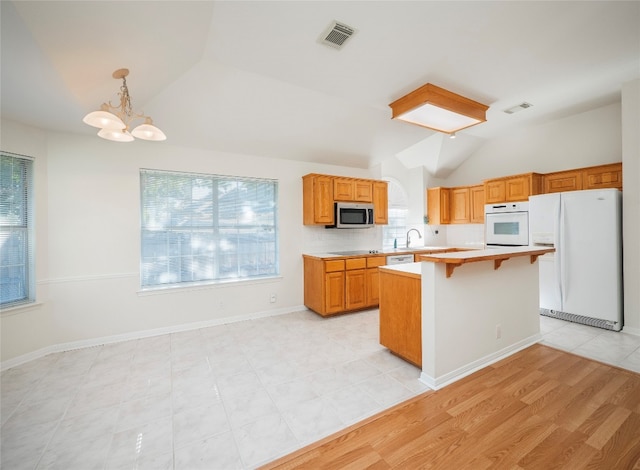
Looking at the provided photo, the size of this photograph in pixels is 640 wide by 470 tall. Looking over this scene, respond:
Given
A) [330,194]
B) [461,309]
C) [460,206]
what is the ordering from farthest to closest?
[460,206] → [330,194] → [461,309]

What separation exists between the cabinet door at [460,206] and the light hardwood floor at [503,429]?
3690 mm

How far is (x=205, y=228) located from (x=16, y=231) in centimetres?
187

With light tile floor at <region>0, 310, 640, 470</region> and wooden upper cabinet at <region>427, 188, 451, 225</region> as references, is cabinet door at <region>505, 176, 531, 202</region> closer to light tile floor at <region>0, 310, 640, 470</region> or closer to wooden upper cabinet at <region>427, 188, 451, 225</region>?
wooden upper cabinet at <region>427, 188, 451, 225</region>

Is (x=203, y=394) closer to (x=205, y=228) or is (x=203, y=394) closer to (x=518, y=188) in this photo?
(x=205, y=228)

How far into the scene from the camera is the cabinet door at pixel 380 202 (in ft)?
16.1

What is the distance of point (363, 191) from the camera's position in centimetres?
477

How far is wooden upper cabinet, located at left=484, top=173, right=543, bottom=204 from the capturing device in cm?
442

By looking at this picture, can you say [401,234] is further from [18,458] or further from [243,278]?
[18,458]

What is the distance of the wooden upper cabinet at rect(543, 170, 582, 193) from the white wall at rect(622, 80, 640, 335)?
799 millimetres

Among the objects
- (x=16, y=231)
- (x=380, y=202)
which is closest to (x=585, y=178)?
(x=380, y=202)

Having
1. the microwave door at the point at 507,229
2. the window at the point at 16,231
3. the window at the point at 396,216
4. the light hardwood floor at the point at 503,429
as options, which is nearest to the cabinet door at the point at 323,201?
the window at the point at 396,216

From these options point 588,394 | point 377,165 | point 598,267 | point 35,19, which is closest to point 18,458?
point 35,19

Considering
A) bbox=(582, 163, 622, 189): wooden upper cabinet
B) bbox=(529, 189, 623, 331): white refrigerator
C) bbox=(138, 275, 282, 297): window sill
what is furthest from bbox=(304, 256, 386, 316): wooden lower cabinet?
bbox=(582, 163, 622, 189): wooden upper cabinet

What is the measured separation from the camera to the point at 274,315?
4258 mm
